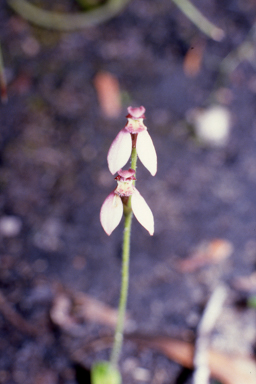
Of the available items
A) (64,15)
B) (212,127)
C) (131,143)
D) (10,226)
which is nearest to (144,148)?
(131,143)

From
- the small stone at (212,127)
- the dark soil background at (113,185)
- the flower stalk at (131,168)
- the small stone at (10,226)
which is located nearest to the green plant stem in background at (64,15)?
the dark soil background at (113,185)

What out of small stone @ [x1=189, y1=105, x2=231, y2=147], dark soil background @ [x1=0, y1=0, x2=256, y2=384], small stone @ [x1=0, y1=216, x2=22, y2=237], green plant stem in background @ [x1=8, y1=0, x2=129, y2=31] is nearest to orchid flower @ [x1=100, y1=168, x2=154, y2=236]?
dark soil background @ [x1=0, y1=0, x2=256, y2=384]

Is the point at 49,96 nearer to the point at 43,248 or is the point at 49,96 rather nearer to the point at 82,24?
the point at 82,24

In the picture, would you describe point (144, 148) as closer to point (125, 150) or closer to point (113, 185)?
point (125, 150)

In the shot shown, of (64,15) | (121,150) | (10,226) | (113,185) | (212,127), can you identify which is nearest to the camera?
(121,150)

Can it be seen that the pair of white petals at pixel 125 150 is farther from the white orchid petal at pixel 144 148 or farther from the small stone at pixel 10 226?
the small stone at pixel 10 226

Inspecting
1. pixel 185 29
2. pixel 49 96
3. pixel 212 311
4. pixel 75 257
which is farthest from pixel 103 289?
pixel 185 29

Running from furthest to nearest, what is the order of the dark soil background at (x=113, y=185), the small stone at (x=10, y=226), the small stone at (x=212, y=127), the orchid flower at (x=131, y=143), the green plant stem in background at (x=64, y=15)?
the green plant stem in background at (x=64, y=15), the small stone at (x=212, y=127), the small stone at (x=10, y=226), the dark soil background at (x=113, y=185), the orchid flower at (x=131, y=143)
